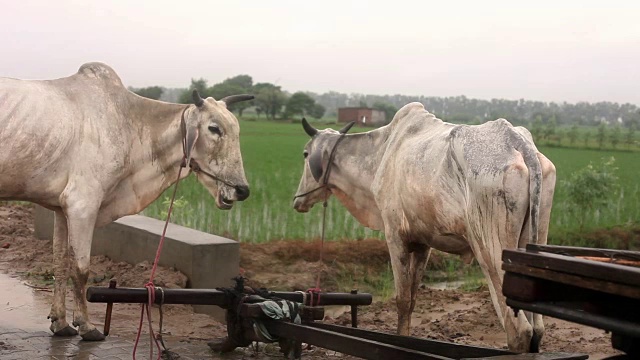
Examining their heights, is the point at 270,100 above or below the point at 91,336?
above

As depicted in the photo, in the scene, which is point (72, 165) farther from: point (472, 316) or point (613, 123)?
point (613, 123)

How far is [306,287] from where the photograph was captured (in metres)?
8.13

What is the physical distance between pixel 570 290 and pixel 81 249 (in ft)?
12.0

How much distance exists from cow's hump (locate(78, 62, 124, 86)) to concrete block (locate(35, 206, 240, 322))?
5.52 ft

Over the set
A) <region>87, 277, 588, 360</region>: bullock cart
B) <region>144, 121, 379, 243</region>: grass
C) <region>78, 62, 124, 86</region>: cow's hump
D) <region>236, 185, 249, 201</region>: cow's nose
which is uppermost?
<region>78, 62, 124, 86</region>: cow's hump

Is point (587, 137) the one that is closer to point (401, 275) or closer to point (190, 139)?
point (401, 275)

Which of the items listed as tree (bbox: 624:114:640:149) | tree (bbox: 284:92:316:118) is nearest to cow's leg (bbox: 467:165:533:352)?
tree (bbox: 624:114:640:149)

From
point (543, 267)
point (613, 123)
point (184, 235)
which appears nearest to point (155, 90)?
point (184, 235)

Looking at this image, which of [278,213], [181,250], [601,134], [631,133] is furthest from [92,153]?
[601,134]

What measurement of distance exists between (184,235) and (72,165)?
2.06m

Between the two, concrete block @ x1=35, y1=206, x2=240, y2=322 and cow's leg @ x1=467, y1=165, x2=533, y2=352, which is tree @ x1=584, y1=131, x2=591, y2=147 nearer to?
concrete block @ x1=35, y1=206, x2=240, y2=322

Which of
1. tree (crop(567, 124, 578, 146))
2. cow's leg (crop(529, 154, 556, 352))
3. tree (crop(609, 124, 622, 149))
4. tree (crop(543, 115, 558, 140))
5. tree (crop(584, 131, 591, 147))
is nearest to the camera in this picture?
cow's leg (crop(529, 154, 556, 352))

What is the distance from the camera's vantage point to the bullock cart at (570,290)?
8.01 feet

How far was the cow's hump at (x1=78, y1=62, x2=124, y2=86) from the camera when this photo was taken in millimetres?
5742
